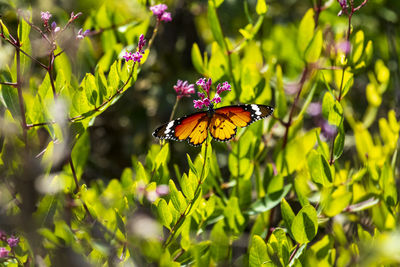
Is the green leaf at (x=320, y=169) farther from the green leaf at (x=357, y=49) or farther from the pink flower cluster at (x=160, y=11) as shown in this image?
the pink flower cluster at (x=160, y=11)

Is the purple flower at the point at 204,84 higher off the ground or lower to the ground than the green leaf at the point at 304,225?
higher

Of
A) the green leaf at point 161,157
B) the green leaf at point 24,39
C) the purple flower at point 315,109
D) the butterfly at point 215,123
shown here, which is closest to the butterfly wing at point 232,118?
the butterfly at point 215,123

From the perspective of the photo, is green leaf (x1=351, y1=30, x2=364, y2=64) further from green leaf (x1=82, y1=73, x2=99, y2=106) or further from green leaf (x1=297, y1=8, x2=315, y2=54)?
green leaf (x1=82, y1=73, x2=99, y2=106)

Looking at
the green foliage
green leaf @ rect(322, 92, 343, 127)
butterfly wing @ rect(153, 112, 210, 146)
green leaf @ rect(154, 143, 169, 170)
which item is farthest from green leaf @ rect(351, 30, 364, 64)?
green leaf @ rect(154, 143, 169, 170)

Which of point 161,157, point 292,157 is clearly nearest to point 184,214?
point 161,157

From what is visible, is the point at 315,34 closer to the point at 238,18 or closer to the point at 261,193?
the point at 261,193

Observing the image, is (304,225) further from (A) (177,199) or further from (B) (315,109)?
(B) (315,109)

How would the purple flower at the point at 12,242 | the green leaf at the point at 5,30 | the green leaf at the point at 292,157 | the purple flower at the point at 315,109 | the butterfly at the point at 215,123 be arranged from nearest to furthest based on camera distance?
the purple flower at the point at 12,242
the green leaf at the point at 5,30
the butterfly at the point at 215,123
the green leaf at the point at 292,157
the purple flower at the point at 315,109

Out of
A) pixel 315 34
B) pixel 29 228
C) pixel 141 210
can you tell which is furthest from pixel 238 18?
pixel 29 228
